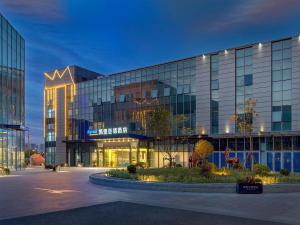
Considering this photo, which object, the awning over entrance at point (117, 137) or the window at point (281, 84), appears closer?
the window at point (281, 84)

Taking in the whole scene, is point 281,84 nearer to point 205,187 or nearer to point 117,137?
point 117,137

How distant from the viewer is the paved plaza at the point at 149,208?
1423 cm

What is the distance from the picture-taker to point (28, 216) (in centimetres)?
1495

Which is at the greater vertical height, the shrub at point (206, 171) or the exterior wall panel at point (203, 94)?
the exterior wall panel at point (203, 94)

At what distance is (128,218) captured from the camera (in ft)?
47.4

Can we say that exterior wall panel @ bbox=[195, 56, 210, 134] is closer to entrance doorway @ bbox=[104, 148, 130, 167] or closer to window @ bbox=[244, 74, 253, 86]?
window @ bbox=[244, 74, 253, 86]

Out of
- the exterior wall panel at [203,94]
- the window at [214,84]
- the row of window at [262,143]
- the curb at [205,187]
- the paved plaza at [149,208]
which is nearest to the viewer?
the paved plaza at [149,208]

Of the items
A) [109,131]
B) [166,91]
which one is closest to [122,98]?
[109,131]

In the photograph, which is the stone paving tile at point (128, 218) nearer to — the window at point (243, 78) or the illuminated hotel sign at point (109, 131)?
the window at point (243, 78)

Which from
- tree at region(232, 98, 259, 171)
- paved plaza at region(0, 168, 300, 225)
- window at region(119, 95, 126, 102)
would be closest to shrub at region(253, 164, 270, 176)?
tree at region(232, 98, 259, 171)

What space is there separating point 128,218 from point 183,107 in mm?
43631

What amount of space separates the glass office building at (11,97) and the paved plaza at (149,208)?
104ft

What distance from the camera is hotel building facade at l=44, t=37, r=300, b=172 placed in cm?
4738

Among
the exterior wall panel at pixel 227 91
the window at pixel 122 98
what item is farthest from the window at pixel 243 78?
the window at pixel 122 98
